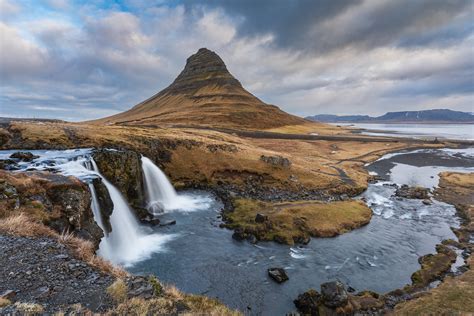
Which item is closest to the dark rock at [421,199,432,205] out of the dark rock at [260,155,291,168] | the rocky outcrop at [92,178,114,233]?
the dark rock at [260,155,291,168]

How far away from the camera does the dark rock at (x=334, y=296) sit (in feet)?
69.8

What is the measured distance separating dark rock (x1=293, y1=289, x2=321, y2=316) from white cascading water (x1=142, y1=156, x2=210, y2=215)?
25.6 m

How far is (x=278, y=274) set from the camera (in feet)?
85.0

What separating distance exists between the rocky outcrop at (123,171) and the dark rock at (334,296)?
2758 centimetres

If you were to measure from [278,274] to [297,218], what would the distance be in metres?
Result: 14.1

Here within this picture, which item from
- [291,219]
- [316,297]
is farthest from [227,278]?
[291,219]

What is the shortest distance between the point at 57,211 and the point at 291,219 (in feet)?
88.9

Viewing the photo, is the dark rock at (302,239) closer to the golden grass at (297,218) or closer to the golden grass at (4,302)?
the golden grass at (297,218)

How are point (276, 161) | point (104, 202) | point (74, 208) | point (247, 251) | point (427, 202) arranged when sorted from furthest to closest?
point (276, 161)
point (427, 202)
point (247, 251)
point (104, 202)
point (74, 208)

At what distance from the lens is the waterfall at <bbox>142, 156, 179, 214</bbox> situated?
4612cm

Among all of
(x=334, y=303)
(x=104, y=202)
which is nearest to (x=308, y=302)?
(x=334, y=303)

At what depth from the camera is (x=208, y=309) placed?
1509cm

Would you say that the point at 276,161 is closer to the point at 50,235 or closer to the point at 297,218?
the point at 297,218

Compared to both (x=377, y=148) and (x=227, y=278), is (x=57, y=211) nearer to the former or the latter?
(x=227, y=278)
